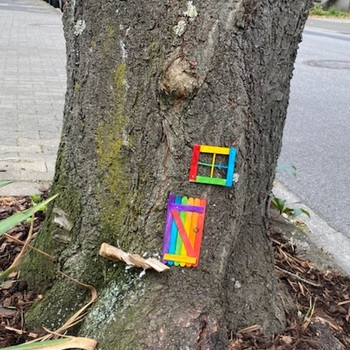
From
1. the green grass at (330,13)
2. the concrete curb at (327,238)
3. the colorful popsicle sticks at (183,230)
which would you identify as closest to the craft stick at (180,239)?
the colorful popsicle sticks at (183,230)

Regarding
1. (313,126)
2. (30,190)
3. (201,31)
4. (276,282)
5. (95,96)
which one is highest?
(201,31)

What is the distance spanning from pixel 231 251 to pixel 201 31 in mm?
713

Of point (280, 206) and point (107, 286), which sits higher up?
point (107, 286)

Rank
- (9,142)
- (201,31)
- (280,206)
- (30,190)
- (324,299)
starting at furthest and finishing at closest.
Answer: (9,142)
(30,190)
(280,206)
(324,299)
(201,31)

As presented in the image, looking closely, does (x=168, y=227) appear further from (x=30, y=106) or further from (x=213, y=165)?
(x=30, y=106)

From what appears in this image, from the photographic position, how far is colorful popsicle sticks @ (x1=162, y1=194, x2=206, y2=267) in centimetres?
184

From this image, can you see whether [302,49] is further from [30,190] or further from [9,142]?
[30,190]

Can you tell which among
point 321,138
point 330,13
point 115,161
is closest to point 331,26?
point 330,13

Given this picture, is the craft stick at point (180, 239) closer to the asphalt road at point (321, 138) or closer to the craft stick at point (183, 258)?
the craft stick at point (183, 258)

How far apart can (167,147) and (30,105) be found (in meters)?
4.98

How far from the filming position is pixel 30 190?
3.72m

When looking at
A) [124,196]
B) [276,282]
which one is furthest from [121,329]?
[276,282]

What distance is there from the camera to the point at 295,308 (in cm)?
227

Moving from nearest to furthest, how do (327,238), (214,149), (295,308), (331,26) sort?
(214,149)
(295,308)
(327,238)
(331,26)
